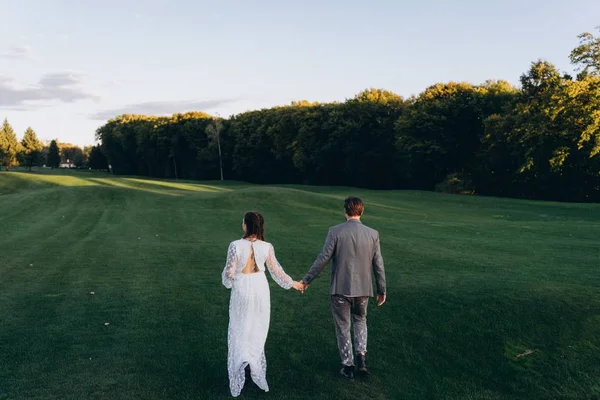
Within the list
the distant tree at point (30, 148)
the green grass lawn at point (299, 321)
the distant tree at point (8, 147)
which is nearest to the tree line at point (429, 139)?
the green grass lawn at point (299, 321)

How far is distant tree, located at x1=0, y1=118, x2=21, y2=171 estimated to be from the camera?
4957 inches

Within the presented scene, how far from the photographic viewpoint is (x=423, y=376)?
8.09 metres

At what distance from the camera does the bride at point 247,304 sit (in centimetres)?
718

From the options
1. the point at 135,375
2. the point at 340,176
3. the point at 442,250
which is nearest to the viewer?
the point at 135,375

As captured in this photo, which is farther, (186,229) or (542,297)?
(186,229)

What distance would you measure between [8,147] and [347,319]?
14272 centimetres

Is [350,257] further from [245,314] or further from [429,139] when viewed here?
[429,139]

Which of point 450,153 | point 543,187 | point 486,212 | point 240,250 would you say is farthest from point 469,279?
point 450,153

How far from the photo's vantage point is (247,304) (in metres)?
7.21

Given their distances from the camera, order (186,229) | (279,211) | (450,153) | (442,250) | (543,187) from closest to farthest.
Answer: (442,250), (186,229), (279,211), (543,187), (450,153)

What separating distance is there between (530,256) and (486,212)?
1849 cm

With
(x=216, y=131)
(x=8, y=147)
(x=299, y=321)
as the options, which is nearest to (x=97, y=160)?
(x=8, y=147)

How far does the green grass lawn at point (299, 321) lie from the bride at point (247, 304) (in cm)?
42

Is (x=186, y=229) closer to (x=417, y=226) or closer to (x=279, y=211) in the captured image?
(x=279, y=211)
